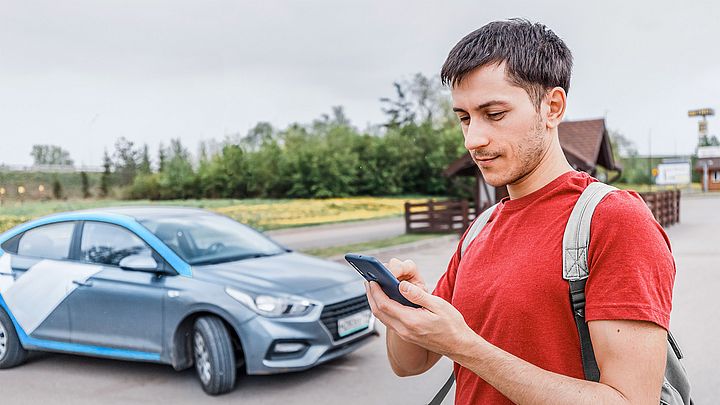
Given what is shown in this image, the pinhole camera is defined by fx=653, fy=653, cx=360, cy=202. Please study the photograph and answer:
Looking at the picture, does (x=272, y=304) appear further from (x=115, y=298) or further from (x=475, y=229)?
(x=475, y=229)

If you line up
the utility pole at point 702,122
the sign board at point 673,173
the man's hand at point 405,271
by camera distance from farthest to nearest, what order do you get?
the utility pole at point 702,122, the sign board at point 673,173, the man's hand at point 405,271

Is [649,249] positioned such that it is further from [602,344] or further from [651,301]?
[602,344]

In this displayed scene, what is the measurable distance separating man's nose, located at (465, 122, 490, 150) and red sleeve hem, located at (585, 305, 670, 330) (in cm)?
47

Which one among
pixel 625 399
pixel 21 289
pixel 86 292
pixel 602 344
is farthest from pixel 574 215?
→ pixel 21 289

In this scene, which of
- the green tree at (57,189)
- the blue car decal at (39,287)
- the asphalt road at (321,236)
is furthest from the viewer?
the asphalt road at (321,236)

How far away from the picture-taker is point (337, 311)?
5680mm

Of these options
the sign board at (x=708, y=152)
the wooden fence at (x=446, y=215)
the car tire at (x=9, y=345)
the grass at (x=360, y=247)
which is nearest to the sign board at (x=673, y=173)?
the sign board at (x=708, y=152)

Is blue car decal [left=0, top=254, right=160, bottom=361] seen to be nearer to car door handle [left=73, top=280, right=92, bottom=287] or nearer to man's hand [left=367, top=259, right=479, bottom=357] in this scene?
car door handle [left=73, top=280, right=92, bottom=287]

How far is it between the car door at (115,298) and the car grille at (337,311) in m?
1.41

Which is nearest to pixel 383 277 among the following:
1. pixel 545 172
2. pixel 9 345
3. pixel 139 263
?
pixel 545 172

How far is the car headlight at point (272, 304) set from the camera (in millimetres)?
5391

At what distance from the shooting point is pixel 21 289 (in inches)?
250

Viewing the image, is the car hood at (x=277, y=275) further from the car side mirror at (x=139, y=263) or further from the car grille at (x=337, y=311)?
the car side mirror at (x=139, y=263)

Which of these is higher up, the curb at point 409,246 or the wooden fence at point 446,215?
the wooden fence at point 446,215
